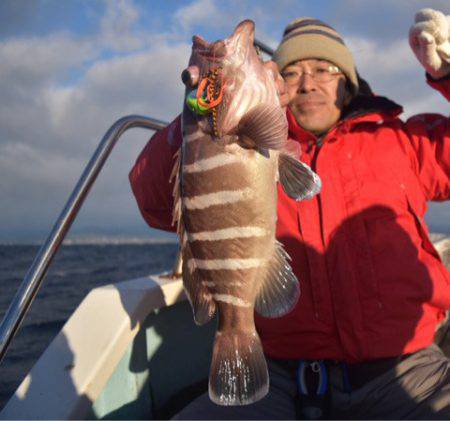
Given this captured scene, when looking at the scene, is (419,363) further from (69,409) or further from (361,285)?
(69,409)

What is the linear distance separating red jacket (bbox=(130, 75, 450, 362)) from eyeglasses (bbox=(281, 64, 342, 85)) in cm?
57

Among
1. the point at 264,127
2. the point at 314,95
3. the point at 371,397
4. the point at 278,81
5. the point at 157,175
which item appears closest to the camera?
the point at 264,127

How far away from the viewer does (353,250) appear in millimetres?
2736

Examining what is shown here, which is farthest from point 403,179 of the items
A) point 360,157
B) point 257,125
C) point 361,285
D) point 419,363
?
point 257,125

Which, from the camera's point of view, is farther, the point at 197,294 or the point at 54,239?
the point at 54,239

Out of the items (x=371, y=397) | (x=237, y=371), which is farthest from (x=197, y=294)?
(x=371, y=397)

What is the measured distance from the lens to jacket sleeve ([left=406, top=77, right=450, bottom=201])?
2.99 meters

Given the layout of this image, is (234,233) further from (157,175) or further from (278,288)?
(157,175)

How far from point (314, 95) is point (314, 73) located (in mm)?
198

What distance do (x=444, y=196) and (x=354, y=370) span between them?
1.33 metres

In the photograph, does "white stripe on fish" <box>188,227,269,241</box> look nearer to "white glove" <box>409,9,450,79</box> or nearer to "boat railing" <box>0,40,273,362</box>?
"boat railing" <box>0,40,273,362</box>

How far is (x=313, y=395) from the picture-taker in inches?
101

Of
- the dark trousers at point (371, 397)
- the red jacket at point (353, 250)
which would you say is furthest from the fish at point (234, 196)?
the red jacket at point (353, 250)

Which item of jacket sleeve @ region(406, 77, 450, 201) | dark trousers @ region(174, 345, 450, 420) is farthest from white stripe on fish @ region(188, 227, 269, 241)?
jacket sleeve @ region(406, 77, 450, 201)
